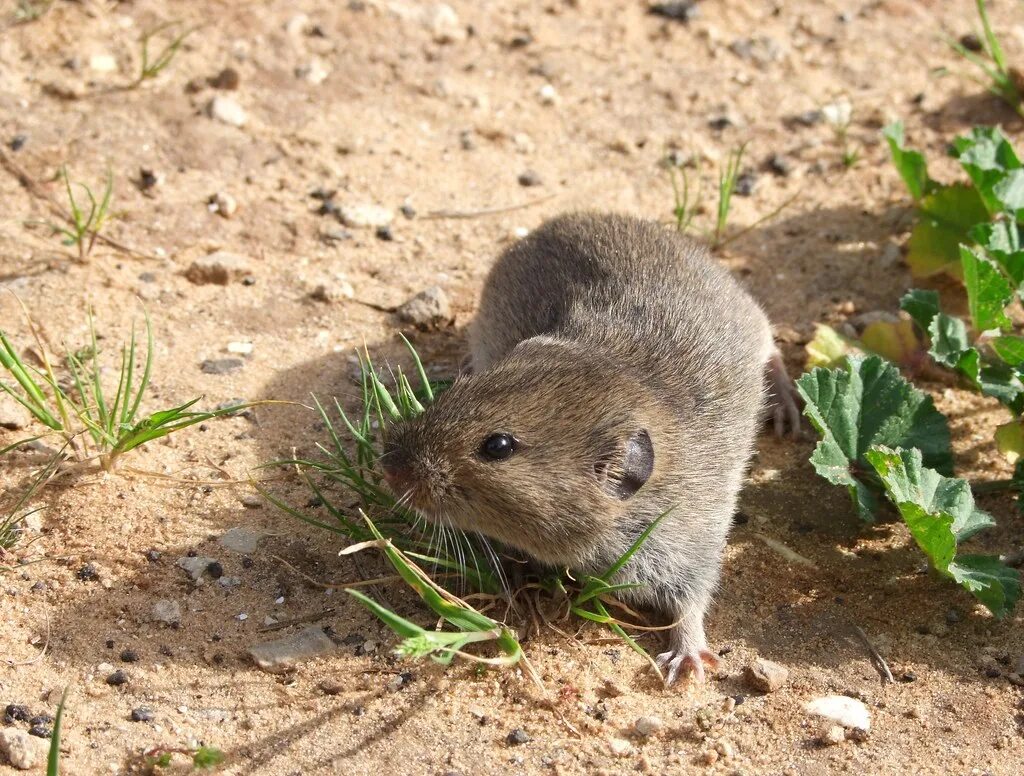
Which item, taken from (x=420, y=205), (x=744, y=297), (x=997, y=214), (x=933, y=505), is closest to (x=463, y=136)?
(x=420, y=205)

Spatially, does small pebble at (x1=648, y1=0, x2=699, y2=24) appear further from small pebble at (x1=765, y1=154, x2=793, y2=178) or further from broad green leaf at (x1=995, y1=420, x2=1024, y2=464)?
broad green leaf at (x1=995, y1=420, x2=1024, y2=464)

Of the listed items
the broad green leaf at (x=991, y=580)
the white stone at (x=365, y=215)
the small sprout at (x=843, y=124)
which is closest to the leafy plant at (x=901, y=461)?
the broad green leaf at (x=991, y=580)

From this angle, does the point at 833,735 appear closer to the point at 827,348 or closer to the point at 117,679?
the point at 827,348

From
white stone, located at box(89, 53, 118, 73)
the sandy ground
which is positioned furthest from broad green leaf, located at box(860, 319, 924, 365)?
white stone, located at box(89, 53, 118, 73)

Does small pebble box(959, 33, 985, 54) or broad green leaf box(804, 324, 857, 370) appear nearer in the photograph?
broad green leaf box(804, 324, 857, 370)

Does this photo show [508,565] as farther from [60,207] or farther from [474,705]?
[60,207]

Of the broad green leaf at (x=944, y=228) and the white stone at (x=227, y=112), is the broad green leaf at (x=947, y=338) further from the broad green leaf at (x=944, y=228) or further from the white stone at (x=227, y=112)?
the white stone at (x=227, y=112)

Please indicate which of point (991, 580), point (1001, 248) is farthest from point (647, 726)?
point (1001, 248)
